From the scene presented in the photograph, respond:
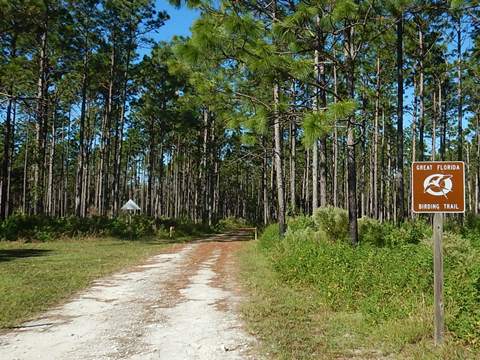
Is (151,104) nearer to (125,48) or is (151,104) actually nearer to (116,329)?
(125,48)

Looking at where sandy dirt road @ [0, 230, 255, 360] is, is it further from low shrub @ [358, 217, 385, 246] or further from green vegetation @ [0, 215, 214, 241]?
green vegetation @ [0, 215, 214, 241]

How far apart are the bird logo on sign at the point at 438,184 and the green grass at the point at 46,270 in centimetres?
611

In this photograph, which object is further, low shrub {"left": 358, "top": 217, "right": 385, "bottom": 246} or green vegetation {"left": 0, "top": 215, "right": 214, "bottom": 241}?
green vegetation {"left": 0, "top": 215, "right": 214, "bottom": 241}

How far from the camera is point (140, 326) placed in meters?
6.69

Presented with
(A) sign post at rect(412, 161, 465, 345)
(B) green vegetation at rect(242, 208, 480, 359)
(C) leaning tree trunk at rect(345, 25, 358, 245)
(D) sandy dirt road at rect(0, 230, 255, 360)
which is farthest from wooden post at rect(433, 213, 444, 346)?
(C) leaning tree trunk at rect(345, 25, 358, 245)

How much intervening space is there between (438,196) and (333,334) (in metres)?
2.32

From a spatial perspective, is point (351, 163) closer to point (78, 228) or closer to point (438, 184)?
point (438, 184)

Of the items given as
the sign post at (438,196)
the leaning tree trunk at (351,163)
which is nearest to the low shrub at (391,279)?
the sign post at (438,196)

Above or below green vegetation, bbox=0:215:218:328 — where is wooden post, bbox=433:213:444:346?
above

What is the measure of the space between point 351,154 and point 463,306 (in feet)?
16.4

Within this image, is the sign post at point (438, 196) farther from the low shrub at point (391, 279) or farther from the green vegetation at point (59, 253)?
the green vegetation at point (59, 253)

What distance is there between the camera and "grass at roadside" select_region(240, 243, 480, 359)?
521cm

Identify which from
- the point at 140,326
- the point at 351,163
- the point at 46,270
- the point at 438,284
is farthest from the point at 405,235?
the point at 46,270

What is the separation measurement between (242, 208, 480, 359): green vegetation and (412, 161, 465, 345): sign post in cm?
38
